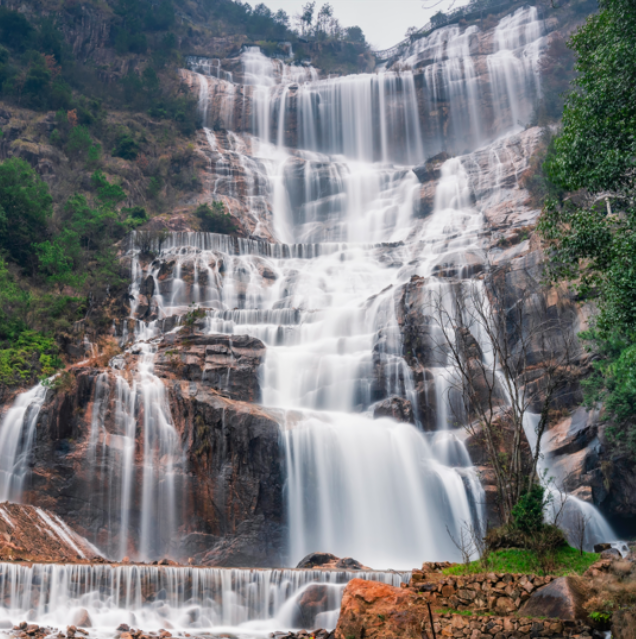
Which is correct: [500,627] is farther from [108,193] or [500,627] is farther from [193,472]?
[108,193]

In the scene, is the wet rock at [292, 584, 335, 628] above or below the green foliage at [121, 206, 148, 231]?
below

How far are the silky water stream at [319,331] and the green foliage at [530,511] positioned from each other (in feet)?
13.6

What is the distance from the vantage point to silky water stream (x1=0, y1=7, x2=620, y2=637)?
1410cm

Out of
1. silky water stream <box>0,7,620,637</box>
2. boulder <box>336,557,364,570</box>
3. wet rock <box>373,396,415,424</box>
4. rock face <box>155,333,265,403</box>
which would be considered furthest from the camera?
rock face <box>155,333,265,403</box>

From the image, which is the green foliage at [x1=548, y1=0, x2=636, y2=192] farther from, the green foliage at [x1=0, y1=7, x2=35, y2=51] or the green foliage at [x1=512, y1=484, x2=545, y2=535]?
the green foliage at [x1=0, y1=7, x2=35, y2=51]

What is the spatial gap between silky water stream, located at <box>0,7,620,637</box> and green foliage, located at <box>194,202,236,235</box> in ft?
9.07

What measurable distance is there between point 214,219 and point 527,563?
35.8 m

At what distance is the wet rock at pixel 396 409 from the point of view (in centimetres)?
2252

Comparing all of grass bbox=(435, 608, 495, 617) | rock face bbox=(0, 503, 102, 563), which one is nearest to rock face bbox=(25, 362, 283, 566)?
rock face bbox=(0, 503, 102, 563)

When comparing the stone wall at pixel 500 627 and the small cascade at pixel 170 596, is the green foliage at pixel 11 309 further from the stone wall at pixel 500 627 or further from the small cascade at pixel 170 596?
the stone wall at pixel 500 627

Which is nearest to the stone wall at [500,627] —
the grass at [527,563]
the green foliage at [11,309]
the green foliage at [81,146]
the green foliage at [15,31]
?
the grass at [527,563]

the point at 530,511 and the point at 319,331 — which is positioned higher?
the point at 319,331

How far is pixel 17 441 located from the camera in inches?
766

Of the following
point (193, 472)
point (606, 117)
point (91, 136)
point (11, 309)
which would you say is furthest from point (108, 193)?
point (606, 117)
